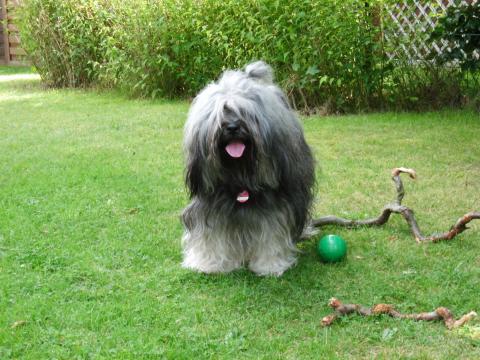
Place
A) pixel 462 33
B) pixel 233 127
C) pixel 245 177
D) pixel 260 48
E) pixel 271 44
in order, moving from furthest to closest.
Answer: pixel 260 48
pixel 271 44
pixel 462 33
pixel 245 177
pixel 233 127

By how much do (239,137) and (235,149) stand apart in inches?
2.7

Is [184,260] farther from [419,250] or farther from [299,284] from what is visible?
[419,250]

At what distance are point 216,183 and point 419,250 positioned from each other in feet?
4.87

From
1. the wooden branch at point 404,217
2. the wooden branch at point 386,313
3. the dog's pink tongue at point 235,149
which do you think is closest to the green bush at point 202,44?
the wooden branch at point 404,217

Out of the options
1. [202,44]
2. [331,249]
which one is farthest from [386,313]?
[202,44]

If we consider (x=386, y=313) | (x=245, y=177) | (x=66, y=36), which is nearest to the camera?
(x=386, y=313)

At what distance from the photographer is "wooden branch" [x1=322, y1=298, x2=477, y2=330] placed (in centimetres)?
314

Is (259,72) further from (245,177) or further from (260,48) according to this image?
(260,48)

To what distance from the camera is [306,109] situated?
9.02 meters

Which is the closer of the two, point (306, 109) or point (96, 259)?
point (96, 259)

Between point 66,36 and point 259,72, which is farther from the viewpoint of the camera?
point 66,36

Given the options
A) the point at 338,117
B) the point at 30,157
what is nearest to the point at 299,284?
the point at 30,157

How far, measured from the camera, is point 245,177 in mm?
3635

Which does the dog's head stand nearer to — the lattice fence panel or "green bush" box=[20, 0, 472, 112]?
"green bush" box=[20, 0, 472, 112]
